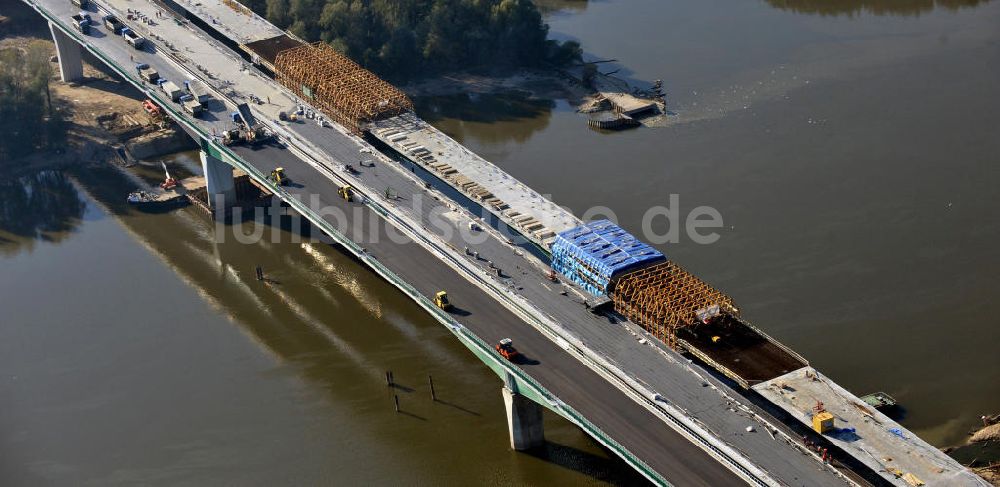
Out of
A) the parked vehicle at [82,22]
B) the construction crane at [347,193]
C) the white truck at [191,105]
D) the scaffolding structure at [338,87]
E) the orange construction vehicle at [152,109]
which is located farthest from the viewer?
the orange construction vehicle at [152,109]

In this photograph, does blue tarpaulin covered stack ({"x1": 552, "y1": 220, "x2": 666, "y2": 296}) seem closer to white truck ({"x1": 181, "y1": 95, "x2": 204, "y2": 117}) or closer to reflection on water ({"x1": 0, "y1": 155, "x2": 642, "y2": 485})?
reflection on water ({"x1": 0, "y1": 155, "x2": 642, "y2": 485})

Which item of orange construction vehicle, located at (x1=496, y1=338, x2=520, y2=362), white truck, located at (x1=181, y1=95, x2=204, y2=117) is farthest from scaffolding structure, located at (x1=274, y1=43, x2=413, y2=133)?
orange construction vehicle, located at (x1=496, y1=338, x2=520, y2=362)

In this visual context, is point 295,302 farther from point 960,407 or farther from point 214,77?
point 960,407

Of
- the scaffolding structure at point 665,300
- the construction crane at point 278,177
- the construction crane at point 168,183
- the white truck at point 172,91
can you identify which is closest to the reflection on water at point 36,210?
the construction crane at point 168,183

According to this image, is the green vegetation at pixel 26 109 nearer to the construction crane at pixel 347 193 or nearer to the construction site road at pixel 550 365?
the construction site road at pixel 550 365

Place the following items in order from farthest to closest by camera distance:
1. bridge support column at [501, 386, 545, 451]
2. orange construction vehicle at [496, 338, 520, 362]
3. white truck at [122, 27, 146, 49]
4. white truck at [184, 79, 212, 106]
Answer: white truck at [122, 27, 146, 49] < white truck at [184, 79, 212, 106] < bridge support column at [501, 386, 545, 451] < orange construction vehicle at [496, 338, 520, 362]

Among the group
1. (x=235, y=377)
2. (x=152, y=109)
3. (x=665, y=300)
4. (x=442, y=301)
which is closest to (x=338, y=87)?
(x=152, y=109)

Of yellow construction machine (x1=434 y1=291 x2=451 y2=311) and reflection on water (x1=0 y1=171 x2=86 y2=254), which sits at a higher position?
yellow construction machine (x1=434 y1=291 x2=451 y2=311)
